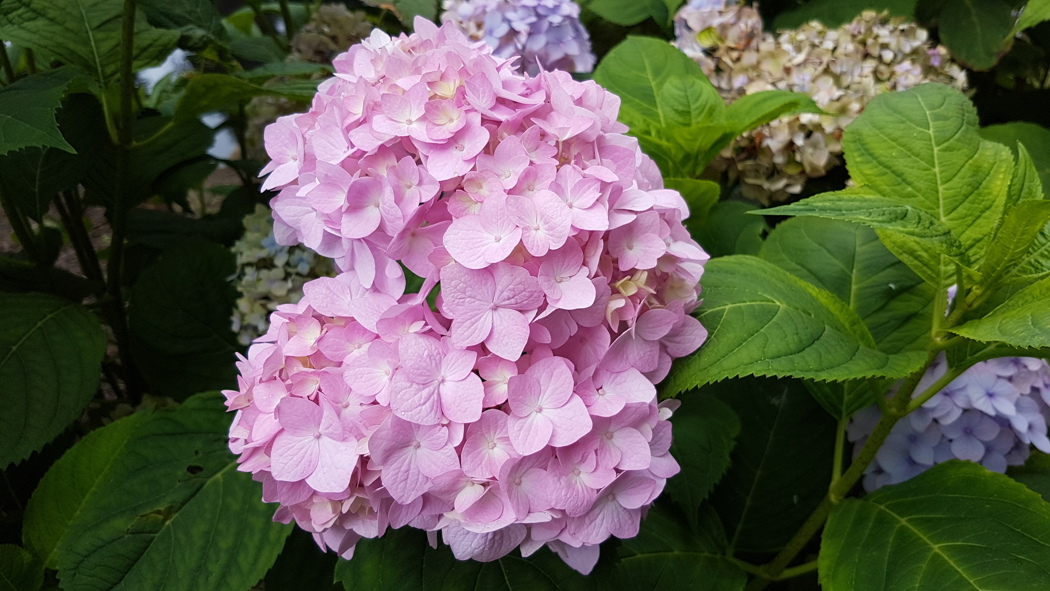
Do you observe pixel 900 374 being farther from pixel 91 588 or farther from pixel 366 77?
pixel 91 588

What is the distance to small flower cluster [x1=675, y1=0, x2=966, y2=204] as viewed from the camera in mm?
938

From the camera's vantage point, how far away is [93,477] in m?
0.78

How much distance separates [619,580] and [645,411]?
295 millimetres

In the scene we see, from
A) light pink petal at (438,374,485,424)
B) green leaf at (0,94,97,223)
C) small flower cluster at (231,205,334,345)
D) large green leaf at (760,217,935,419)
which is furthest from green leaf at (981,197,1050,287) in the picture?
green leaf at (0,94,97,223)

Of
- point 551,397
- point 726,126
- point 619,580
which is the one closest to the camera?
point 551,397

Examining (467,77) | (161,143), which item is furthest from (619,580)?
(161,143)

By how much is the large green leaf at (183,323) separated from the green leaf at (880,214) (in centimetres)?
76

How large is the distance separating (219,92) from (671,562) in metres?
0.72

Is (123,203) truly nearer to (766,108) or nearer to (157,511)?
(157,511)

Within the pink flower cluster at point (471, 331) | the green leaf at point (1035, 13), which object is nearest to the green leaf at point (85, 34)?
the pink flower cluster at point (471, 331)

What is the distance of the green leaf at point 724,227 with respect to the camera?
2.74ft

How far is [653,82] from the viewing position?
92 centimetres

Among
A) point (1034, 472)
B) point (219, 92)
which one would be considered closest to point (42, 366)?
point (219, 92)

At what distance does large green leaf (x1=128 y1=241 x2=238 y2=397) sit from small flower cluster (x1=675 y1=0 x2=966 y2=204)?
2.31 ft
